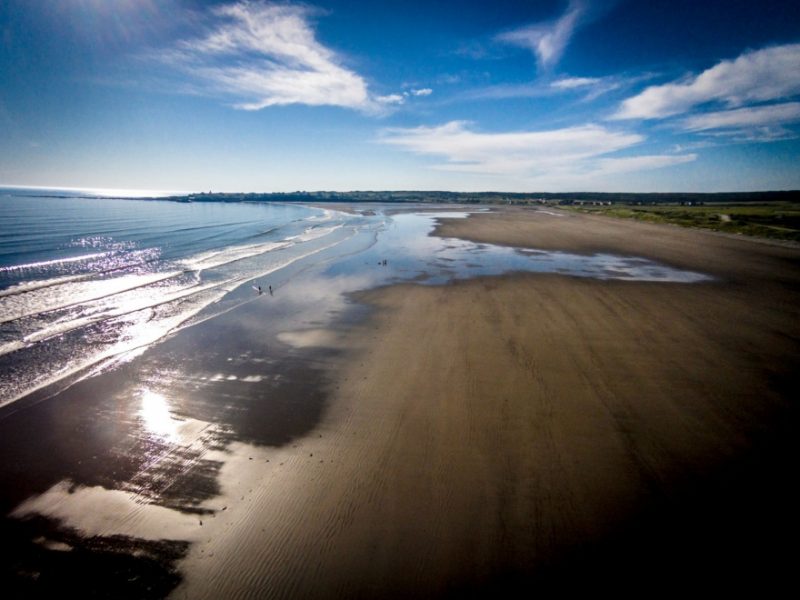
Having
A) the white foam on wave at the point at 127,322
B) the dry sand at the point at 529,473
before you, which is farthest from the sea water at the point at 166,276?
the dry sand at the point at 529,473

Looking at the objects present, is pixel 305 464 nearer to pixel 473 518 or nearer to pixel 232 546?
pixel 232 546

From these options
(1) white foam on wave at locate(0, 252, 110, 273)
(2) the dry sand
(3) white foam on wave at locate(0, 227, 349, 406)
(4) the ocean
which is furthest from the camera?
(1) white foam on wave at locate(0, 252, 110, 273)

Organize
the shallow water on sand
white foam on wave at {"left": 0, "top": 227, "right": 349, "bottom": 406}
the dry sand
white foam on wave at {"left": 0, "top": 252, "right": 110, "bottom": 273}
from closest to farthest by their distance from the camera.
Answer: the dry sand → the shallow water on sand → white foam on wave at {"left": 0, "top": 227, "right": 349, "bottom": 406} → white foam on wave at {"left": 0, "top": 252, "right": 110, "bottom": 273}

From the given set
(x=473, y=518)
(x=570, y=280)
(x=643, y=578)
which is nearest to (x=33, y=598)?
(x=473, y=518)

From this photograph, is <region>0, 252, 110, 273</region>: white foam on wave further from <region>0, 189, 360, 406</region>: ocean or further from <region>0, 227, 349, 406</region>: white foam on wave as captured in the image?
<region>0, 227, 349, 406</region>: white foam on wave

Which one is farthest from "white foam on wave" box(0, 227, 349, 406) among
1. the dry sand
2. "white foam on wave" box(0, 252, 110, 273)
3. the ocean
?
"white foam on wave" box(0, 252, 110, 273)

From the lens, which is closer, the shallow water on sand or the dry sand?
the dry sand
